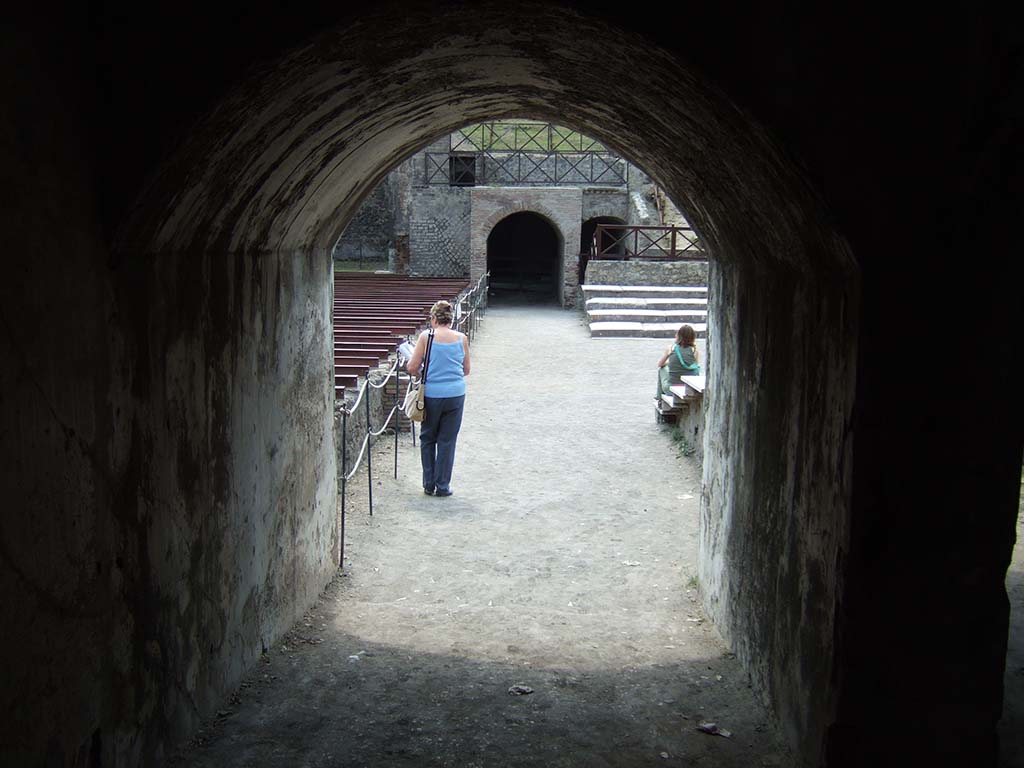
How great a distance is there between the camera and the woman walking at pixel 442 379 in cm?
825

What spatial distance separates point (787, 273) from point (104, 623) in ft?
9.36

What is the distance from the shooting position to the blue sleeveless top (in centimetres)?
830

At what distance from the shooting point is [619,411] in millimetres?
12445

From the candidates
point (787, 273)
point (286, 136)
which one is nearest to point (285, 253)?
point (286, 136)

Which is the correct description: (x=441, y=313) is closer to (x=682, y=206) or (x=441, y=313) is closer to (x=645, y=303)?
(x=682, y=206)

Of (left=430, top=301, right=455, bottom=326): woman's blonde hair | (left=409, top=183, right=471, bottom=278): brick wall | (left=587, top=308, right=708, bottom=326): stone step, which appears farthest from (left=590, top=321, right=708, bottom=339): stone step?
(left=409, top=183, right=471, bottom=278): brick wall

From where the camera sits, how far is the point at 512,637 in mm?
5648

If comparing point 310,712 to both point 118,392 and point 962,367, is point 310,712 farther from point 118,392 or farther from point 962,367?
point 962,367

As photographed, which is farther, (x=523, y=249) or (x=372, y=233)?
(x=372, y=233)

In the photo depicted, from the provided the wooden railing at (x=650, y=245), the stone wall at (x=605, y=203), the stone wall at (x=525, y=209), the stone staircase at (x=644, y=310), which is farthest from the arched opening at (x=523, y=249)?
the stone staircase at (x=644, y=310)

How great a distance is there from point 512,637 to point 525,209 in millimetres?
21711

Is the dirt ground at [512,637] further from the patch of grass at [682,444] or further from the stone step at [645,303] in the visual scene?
the stone step at [645,303]

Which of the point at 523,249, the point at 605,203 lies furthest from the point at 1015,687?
the point at 523,249

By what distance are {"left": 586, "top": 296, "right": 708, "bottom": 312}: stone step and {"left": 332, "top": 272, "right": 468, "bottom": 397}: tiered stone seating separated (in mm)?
2991
